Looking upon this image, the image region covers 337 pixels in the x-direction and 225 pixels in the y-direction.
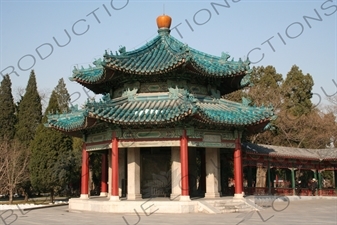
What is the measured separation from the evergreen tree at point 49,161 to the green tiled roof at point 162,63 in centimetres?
1076

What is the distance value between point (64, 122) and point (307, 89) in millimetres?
35128

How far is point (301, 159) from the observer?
31125mm

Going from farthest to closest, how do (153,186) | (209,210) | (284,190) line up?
1. (284,190)
2. (153,186)
3. (209,210)

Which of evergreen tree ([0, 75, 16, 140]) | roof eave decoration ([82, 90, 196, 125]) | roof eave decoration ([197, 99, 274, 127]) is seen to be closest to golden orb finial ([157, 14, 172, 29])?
roof eave decoration ([82, 90, 196, 125])

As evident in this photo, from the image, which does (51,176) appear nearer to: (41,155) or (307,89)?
(41,155)

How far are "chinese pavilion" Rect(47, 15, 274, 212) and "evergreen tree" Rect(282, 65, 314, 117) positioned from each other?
969 inches

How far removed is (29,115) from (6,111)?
7.82ft

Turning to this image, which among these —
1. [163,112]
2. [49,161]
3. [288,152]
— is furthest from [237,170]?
[49,161]

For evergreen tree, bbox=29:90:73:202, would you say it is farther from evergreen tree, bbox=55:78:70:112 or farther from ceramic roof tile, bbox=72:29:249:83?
evergreen tree, bbox=55:78:70:112

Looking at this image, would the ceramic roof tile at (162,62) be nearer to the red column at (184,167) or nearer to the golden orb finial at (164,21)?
the golden orb finial at (164,21)

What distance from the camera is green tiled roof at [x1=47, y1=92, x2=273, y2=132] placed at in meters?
18.5

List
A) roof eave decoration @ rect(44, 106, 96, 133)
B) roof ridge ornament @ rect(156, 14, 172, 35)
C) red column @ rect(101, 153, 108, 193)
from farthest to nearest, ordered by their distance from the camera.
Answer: red column @ rect(101, 153, 108, 193) → roof ridge ornament @ rect(156, 14, 172, 35) → roof eave decoration @ rect(44, 106, 96, 133)

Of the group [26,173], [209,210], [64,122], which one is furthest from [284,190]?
[26,173]

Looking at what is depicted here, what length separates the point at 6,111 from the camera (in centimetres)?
4375
